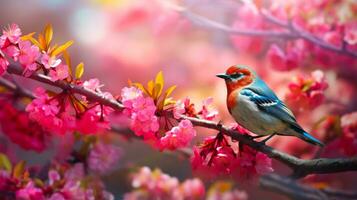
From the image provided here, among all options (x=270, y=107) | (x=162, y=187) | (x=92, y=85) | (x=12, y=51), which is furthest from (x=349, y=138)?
(x=12, y=51)

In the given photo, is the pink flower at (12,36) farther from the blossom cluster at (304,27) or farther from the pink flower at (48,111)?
the blossom cluster at (304,27)

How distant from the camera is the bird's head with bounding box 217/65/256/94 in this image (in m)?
0.70

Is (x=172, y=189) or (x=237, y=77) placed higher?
(x=237, y=77)

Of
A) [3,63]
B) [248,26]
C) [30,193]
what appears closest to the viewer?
[3,63]

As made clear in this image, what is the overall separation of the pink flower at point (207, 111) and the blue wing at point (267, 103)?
0.05 m

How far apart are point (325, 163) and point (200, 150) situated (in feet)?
0.54

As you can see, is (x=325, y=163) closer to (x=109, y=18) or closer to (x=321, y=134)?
(x=321, y=134)

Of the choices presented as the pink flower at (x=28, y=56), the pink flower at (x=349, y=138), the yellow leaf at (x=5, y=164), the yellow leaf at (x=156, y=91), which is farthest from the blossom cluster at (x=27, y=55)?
the pink flower at (x=349, y=138)

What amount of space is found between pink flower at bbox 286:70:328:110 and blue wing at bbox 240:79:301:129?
0.32 feet

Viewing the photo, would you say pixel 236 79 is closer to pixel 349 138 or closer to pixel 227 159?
pixel 227 159

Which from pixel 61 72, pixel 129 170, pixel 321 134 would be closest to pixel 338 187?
pixel 321 134

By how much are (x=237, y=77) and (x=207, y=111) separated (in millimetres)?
72

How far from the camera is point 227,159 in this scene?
2.17ft

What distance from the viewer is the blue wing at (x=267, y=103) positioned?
2.24 ft
